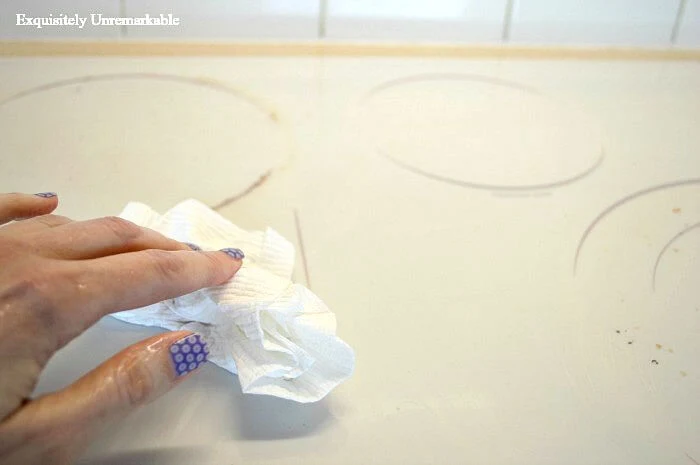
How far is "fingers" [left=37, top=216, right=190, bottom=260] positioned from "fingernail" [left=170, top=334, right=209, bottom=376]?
86 mm

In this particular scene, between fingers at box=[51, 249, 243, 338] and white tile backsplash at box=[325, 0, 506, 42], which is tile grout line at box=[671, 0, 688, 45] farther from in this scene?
fingers at box=[51, 249, 243, 338]

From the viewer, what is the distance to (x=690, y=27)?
100 centimetres

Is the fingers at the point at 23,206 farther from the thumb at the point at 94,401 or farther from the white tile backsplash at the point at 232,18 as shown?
the white tile backsplash at the point at 232,18

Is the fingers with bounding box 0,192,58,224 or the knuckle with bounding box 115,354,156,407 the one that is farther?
the fingers with bounding box 0,192,58,224

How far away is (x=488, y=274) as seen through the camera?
553mm

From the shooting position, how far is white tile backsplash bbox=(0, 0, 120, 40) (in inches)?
32.9

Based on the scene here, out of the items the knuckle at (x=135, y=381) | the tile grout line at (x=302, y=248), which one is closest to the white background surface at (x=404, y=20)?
the tile grout line at (x=302, y=248)

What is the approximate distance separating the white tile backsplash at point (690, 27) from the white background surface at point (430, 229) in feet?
0.28

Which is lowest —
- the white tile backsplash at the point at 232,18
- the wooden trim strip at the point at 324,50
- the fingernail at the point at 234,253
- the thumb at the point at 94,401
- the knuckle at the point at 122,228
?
the thumb at the point at 94,401

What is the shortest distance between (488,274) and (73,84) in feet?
1.78

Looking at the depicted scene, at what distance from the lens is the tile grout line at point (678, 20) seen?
38.5 inches

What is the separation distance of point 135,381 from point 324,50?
2.10 feet

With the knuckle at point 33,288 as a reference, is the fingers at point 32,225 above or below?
above

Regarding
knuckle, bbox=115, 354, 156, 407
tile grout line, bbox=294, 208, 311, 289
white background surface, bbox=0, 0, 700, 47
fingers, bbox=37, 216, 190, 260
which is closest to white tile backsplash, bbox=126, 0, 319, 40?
white background surface, bbox=0, 0, 700, 47
